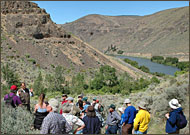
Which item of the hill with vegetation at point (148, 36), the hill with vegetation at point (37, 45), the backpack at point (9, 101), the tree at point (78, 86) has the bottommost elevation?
the tree at point (78, 86)

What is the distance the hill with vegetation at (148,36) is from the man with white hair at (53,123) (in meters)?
89.8

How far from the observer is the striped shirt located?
448cm

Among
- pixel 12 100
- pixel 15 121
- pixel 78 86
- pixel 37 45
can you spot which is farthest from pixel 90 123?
pixel 37 45

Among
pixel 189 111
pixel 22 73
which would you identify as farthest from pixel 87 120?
pixel 22 73

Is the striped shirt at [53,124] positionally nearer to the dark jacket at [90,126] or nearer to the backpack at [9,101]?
the dark jacket at [90,126]

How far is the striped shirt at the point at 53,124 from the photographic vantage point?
14.7ft

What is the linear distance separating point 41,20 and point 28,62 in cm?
1136

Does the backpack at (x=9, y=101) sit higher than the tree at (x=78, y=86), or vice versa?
the backpack at (x=9, y=101)

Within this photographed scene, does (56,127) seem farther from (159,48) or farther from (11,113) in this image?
(159,48)

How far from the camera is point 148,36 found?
144875mm

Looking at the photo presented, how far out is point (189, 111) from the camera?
9.64m

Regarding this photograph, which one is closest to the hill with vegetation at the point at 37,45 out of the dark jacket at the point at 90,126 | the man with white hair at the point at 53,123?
the dark jacket at the point at 90,126

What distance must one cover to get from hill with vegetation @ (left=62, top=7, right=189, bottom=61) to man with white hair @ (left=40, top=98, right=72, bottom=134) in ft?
295

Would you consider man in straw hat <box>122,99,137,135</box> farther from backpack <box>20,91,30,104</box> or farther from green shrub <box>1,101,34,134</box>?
backpack <box>20,91,30,104</box>
